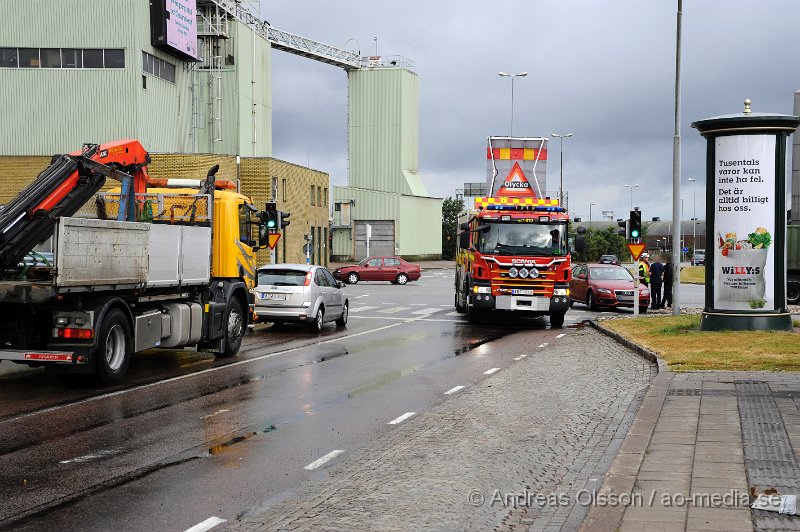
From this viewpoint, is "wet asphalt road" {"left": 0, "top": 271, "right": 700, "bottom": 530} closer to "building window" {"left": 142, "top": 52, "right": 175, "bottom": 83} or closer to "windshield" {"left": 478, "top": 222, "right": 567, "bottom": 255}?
"windshield" {"left": 478, "top": 222, "right": 567, "bottom": 255}

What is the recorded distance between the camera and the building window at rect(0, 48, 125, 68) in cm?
5028

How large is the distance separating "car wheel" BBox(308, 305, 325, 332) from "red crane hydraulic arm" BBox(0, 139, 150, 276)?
7.00m

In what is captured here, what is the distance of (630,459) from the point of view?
8133 millimetres

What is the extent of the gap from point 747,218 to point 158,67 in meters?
40.2

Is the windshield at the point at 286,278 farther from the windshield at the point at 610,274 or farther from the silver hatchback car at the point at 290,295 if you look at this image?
the windshield at the point at 610,274

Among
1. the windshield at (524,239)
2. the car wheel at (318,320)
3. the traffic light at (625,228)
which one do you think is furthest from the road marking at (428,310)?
the car wheel at (318,320)

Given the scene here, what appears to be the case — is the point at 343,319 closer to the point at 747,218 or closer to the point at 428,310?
the point at 428,310

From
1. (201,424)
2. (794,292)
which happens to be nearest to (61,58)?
(794,292)

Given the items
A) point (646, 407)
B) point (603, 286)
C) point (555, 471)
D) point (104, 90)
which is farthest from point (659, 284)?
point (104, 90)

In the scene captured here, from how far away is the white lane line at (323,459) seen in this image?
324 inches

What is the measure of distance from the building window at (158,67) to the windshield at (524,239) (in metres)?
32.1

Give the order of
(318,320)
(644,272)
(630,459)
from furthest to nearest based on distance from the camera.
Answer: (644,272) → (318,320) → (630,459)

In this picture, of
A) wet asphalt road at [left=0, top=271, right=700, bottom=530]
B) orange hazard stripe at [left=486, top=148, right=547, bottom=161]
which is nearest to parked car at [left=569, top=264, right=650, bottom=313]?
orange hazard stripe at [left=486, top=148, right=547, bottom=161]

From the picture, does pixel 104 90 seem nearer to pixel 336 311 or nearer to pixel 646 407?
pixel 336 311
